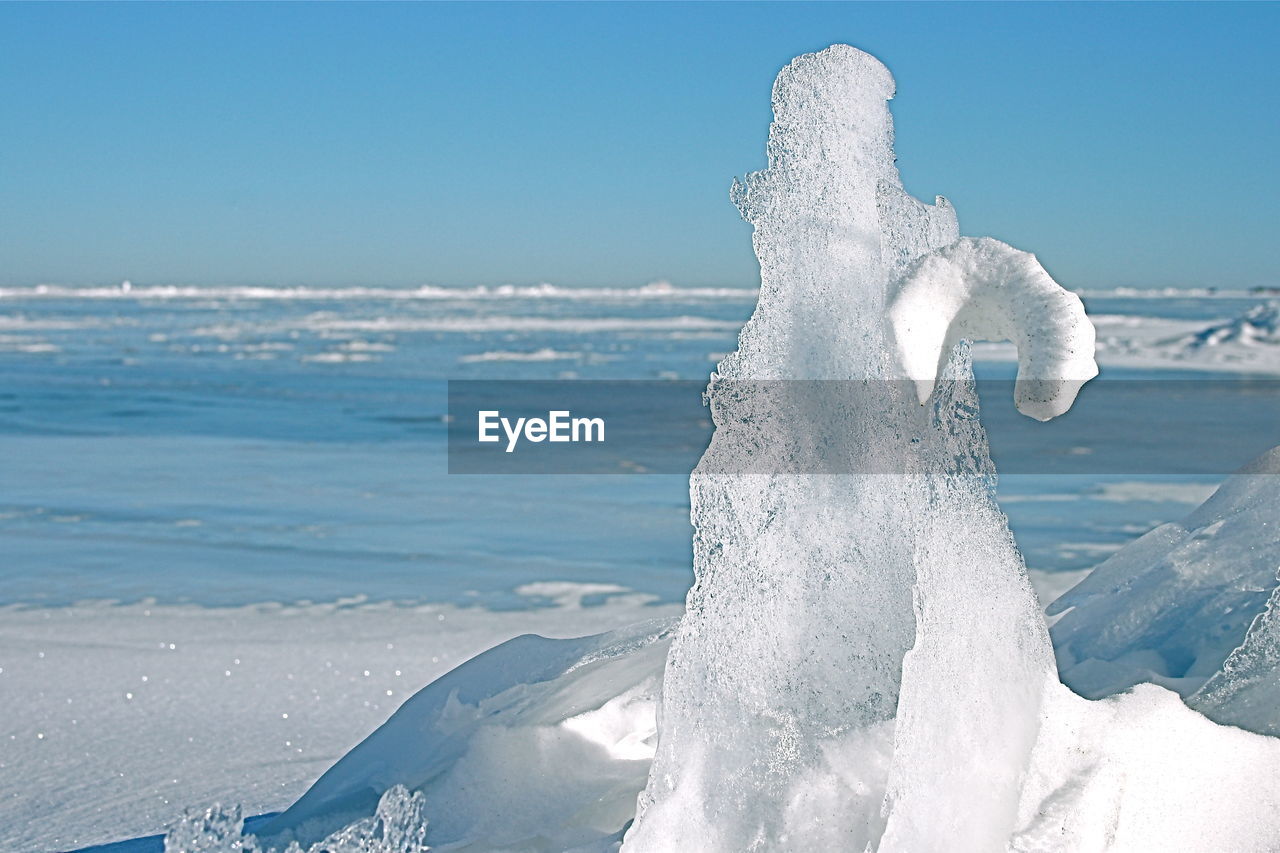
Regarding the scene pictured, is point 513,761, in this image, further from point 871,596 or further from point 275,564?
point 275,564

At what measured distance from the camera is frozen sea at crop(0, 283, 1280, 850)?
11.9 feet

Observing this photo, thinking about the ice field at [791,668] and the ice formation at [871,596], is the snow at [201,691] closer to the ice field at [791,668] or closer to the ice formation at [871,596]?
the ice field at [791,668]

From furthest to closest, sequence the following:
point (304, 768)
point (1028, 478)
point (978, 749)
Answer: point (1028, 478), point (304, 768), point (978, 749)

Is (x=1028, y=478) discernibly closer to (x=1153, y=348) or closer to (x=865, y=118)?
(x=865, y=118)

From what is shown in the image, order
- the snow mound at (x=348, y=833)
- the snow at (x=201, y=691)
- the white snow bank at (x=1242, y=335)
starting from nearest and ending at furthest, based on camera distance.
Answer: the snow mound at (x=348, y=833), the snow at (x=201, y=691), the white snow bank at (x=1242, y=335)

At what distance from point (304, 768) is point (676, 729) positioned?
6.17 feet

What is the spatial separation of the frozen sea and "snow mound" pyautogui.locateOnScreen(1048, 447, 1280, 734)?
1955mm

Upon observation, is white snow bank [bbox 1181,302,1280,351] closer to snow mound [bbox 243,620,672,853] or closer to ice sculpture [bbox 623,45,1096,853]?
snow mound [bbox 243,620,672,853]

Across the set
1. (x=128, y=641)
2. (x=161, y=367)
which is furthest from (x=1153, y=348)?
(x=128, y=641)

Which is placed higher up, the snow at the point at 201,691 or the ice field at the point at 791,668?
the ice field at the point at 791,668

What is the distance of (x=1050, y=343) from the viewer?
1786mm

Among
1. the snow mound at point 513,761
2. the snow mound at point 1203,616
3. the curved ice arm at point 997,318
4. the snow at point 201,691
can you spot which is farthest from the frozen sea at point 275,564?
the curved ice arm at point 997,318

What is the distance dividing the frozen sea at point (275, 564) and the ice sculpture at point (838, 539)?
66.8 inches

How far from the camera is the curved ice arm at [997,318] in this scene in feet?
5.82
